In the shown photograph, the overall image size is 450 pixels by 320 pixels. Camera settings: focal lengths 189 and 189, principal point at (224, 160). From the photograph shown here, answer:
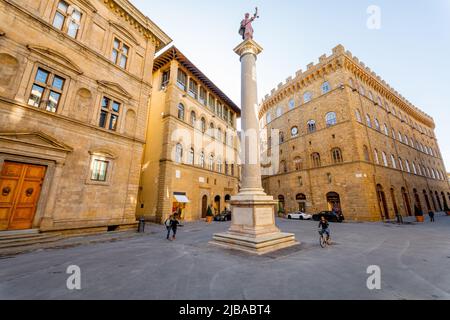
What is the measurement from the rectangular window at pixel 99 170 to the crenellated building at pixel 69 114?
0.05m

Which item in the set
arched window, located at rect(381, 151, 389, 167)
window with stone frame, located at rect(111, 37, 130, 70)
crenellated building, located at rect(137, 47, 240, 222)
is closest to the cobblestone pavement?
crenellated building, located at rect(137, 47, 240, 222)

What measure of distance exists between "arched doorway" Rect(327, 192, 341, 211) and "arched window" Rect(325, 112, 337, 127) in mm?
8839

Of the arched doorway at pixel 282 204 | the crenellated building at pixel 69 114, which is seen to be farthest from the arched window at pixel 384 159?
the crenellated building at pixel 69 114

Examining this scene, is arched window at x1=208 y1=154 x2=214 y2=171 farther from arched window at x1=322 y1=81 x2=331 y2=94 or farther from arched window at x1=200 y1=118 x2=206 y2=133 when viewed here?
arched window at x1=322 y1=81 x2=331 y2=94

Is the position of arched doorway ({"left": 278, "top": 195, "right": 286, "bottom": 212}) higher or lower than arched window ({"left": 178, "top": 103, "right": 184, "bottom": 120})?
lower

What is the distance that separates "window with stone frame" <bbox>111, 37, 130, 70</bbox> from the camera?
1335 centimetres

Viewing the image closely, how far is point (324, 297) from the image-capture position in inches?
132

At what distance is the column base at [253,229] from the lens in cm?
707

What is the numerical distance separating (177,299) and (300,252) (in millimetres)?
5061

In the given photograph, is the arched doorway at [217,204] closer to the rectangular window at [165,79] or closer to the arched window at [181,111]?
the arched window at [181,111]

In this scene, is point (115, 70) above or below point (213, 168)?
above
